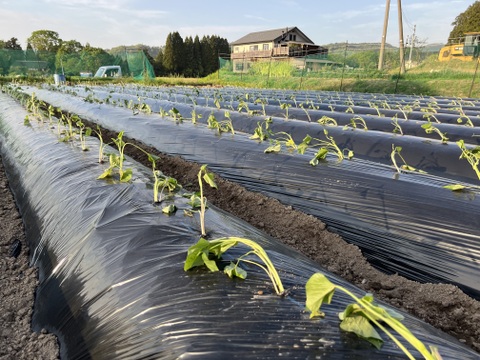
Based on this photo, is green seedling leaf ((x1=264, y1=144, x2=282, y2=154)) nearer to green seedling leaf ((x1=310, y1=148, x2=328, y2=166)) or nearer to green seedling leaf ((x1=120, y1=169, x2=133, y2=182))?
green seedling leaf ((x1=310, y1=148, x2=328, y2=166))

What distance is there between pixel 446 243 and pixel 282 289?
1.70 m

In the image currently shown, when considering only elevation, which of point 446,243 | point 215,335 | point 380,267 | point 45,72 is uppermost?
point 45,72

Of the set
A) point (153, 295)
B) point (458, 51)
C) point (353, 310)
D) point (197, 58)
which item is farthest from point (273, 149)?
point (197, 58)

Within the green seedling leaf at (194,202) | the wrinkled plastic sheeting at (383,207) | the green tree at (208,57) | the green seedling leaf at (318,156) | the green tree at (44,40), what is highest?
the green tree at (44,40)

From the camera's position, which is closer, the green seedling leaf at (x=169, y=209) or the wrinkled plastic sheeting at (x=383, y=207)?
the green seedling leaf at (x=169, y=209)

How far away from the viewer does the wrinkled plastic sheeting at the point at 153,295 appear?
3.85 feet

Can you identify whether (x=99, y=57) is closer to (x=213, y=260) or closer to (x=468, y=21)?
(x=213, y=260)

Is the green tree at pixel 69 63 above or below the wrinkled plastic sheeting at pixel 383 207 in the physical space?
above

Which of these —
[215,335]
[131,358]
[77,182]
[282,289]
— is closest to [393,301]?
[282,289]

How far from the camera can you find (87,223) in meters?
2.19

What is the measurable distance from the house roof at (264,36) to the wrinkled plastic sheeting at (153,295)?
176 ft

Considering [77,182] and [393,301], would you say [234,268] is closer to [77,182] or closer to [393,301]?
[393,301]

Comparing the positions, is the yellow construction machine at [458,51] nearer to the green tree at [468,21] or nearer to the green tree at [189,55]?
the green tree at [468,21]

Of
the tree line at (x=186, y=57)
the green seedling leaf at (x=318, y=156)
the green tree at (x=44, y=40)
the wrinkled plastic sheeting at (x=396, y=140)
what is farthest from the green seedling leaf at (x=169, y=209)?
the green tree at (x=44, y=40)
